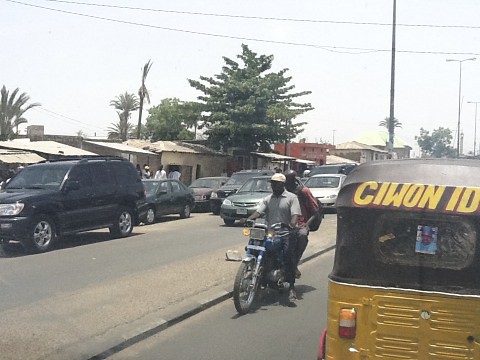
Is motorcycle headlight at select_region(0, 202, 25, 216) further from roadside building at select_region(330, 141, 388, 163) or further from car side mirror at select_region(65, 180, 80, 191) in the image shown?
roadside building at select_region(330, 141, 388, 163)

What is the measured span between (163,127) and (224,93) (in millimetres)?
17498

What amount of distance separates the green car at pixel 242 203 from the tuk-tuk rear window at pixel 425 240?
1248cm

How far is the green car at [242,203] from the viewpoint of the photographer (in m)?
16.9

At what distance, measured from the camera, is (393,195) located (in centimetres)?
409

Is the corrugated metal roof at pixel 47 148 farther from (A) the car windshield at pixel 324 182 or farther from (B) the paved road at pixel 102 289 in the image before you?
(B) the paved road at pixel 102 289

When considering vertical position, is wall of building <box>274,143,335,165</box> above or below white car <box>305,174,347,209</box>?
above

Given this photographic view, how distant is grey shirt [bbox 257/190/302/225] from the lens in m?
7.72

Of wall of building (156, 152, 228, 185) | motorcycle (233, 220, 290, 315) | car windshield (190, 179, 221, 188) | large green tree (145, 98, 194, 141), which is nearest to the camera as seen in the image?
motorcycle (233, 220, 290, 315)

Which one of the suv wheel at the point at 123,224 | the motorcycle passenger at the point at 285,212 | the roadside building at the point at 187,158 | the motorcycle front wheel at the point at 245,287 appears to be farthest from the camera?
the roadside building at the point at 187,158

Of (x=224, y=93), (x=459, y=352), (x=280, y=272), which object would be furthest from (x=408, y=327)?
(x=224, y=93)

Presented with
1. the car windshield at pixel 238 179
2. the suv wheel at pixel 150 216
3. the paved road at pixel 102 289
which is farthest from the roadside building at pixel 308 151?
the paved road at pixel 102 289

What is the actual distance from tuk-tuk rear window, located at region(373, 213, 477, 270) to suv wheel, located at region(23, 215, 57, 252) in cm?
945

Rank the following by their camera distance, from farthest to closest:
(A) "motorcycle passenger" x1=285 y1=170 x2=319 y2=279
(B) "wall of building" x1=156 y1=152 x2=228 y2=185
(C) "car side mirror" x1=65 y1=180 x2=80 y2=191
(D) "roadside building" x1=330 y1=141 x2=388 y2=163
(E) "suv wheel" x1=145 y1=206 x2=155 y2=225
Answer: (D) "roadside building" x1=330 y1=141 x2=388 y2=163
(B) "wall of building" x1=156 y1=152 x2=228 y2=185
(E) "suv wheel" x1=145 y1=206 x2=155 y2=225
(C) "car side mirror" x1=65 y1=180 x2=80 y2=191
(A) "motorcycle passenger" x1=285 y1=170 x2=319 y2=279

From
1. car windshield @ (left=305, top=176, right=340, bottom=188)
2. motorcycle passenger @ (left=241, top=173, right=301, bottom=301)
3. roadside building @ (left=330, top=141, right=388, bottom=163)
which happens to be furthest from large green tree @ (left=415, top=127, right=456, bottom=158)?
motorcycle passenger @ (left=241, top=173, right=301, bottom=301)
